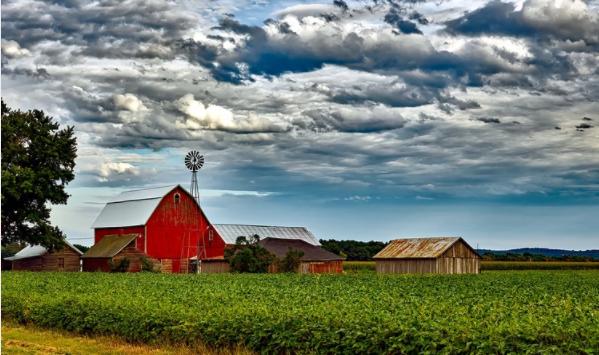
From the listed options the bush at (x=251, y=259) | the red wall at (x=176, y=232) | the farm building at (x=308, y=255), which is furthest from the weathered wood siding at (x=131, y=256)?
the farm building at (x=308, y=255)

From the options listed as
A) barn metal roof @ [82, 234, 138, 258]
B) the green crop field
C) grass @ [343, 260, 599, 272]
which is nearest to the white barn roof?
barn metal roof @ [82, 234, 138, 258]

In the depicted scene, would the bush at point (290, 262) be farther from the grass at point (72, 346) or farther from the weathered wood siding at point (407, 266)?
the grass at point (72, 346)

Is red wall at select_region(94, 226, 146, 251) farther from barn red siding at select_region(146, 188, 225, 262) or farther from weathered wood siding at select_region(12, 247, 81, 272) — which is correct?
weathered wood siding at select_region(12, 247, 81, 272)

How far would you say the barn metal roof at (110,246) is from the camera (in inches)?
2768

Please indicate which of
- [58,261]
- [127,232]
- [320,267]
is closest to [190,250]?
[127,232]

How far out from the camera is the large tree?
6419 centimetres

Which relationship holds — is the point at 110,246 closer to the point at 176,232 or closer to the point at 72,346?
the point at 176,232

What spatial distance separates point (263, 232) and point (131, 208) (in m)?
14.7

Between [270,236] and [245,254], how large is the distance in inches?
585

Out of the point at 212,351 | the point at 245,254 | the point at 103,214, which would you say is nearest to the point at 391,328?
the point at 212,351

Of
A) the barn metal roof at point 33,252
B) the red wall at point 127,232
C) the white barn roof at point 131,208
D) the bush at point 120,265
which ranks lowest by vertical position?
the bush at point 120,265

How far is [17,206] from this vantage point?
64.8 metres

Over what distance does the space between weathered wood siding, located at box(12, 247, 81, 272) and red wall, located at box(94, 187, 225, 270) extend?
423 centimetres

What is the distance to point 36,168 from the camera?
6581 centimetres
